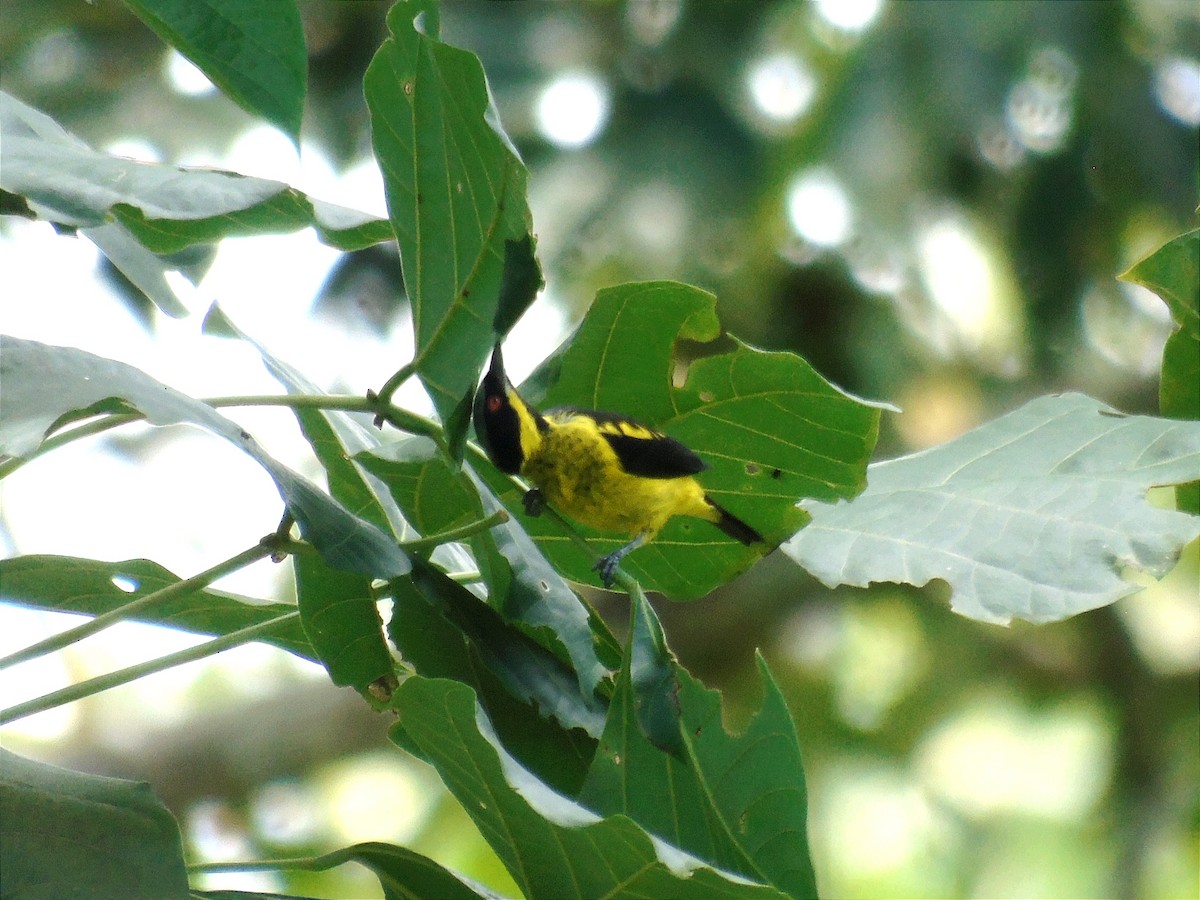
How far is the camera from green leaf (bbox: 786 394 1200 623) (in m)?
1.64

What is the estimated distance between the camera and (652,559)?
6.86 ft

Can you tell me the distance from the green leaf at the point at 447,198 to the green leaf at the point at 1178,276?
1.15 metres

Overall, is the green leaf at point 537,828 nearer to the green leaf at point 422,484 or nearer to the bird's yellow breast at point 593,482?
the green leaf at point 422,484

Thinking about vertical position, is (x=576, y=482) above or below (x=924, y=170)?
below

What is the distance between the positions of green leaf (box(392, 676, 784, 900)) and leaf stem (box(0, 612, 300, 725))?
297 mm

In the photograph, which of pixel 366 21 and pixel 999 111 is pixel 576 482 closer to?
pixel 999 111

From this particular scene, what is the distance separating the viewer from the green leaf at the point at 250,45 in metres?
1.54

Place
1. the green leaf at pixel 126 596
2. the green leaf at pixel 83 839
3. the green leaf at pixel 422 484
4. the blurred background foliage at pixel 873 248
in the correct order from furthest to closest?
the blurred background foliage at pixel 873 248
the green leaf at pixel 126 596
the green leaf at pixel 422 484
the green leaf at pixel 83 839

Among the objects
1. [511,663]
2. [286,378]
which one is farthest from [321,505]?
[286,378]

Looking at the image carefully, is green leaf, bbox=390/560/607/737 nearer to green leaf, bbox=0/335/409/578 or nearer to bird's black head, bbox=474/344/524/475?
green leaf, bbox=0/335/409/578

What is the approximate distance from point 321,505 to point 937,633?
7067 mm

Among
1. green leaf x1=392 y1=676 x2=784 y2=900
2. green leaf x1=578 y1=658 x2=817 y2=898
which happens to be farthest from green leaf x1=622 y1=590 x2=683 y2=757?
green leaf x1=392 y1=676 x2=784 y2=900

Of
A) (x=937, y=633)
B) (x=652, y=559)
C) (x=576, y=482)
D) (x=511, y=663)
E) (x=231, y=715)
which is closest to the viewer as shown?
(x=511, y=663)

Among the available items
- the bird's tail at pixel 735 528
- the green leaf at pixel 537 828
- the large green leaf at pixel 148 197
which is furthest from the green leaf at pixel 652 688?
the large green leaf at pixel 148 197
